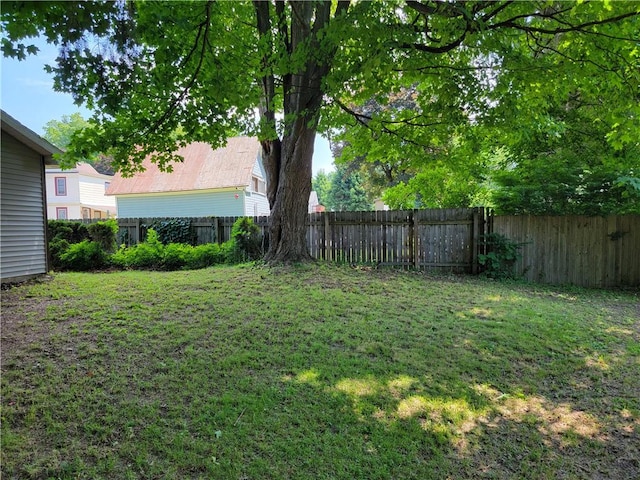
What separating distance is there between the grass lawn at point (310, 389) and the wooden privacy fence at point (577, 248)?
309 centimetres

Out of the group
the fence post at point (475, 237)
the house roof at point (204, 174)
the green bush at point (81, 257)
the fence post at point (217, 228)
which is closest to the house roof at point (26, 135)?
the green bush at point (81, 257)

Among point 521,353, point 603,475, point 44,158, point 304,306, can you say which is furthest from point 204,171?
point 603,475

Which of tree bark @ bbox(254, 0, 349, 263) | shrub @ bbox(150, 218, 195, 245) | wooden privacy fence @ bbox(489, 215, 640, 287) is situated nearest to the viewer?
tree bark @ bbox(254, 0, 349, 263)

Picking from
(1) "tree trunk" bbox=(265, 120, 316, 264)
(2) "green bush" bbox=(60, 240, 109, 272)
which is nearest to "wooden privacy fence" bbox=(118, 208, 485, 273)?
(1) "tree trunk" bbox=(265, 120, 316, 264)

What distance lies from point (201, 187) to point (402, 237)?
12732 mm

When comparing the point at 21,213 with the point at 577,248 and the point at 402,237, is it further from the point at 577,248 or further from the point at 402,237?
the point at 577,248

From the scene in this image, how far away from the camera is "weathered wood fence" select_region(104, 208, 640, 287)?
8.23 m

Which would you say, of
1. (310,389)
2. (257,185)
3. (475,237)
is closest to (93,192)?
(257,185)

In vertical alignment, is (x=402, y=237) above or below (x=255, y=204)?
below

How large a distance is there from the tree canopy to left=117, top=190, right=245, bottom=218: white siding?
11.2 m

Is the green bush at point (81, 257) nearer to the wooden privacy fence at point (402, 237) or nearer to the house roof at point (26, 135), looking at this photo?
the house roof at point (26, 135)

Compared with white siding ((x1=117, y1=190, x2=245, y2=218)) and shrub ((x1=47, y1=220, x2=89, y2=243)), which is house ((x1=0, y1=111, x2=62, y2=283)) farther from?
white siding ((x1=117, y1=190, x2=245, y2=218))

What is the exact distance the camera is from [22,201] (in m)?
7.07

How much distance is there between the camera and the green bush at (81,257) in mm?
9398
